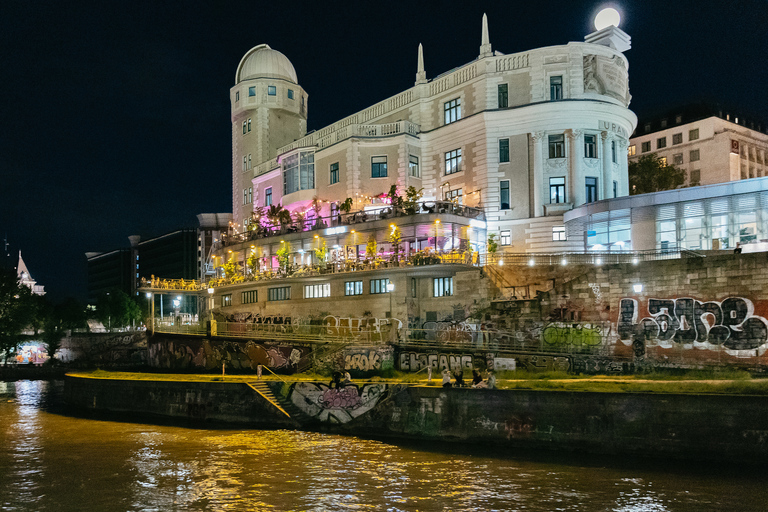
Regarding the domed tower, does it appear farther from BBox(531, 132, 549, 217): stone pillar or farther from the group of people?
the group of people

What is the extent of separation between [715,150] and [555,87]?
4456 centimetres

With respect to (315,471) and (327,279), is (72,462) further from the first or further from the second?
(327,279)

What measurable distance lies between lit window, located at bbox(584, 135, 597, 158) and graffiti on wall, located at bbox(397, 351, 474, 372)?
23.4 meters

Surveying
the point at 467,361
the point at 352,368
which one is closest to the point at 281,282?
the point at 352,368

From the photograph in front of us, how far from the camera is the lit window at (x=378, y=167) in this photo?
193ft

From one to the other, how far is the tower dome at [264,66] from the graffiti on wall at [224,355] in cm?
3529

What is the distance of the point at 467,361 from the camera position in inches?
1470

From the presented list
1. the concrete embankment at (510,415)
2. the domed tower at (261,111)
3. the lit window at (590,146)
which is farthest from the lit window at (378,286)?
the domed tower at (261,111)

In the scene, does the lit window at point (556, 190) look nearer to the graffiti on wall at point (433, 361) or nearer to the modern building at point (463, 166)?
the modern building at point (463, 166)

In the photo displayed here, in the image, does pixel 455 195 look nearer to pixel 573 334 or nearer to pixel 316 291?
pixel 316 291

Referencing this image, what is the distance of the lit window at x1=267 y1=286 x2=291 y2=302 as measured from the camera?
58.3m

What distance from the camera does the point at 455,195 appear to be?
55.9 metres

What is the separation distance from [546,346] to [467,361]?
531 centimetres

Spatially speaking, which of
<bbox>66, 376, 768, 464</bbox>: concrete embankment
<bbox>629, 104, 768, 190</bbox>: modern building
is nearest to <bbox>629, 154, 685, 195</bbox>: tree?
<bbox>629, 104, 768, 190</bbox>: modern building
